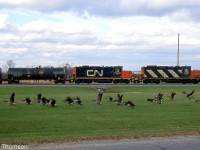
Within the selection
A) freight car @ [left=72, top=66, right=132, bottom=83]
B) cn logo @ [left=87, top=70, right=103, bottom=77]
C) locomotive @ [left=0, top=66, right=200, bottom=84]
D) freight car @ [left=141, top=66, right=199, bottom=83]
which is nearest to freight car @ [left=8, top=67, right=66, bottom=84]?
locomotive @ [left=0, top=66, right=200, bottom=84]

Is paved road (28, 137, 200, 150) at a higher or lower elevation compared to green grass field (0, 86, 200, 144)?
higher

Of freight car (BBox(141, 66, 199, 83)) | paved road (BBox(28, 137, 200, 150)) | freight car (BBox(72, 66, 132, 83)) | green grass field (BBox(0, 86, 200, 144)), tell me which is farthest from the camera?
freight car (BBox(141, 66, 199, 83))

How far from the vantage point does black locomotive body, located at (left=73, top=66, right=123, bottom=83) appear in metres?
87.0

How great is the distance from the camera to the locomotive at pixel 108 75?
85.4 meters

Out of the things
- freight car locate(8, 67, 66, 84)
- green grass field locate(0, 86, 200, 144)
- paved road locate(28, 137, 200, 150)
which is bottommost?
green grass field locate(0, 86, 200, 144)

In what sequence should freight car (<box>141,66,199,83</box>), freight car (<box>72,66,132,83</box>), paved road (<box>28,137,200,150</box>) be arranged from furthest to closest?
1. freight car (<box>141,66,199,83</box>)
2. freight car (<box>72,66,132,83</box>)
3. paved road (<box>28,137,200,150</box>)

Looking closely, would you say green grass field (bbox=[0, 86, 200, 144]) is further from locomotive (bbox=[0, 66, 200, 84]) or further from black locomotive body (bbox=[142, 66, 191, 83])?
black locomotive body (bbox=[142, 66, 191, 83])

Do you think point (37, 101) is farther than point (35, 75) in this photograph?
No

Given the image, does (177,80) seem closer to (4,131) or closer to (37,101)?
(37,101)

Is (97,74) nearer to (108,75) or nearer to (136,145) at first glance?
(108,75)

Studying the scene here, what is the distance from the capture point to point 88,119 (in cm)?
2155

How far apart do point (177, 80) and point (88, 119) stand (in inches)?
2747

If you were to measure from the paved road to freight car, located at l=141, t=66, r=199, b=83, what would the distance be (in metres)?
75.5

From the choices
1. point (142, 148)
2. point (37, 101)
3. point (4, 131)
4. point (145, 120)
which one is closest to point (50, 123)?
point (4, 131)
